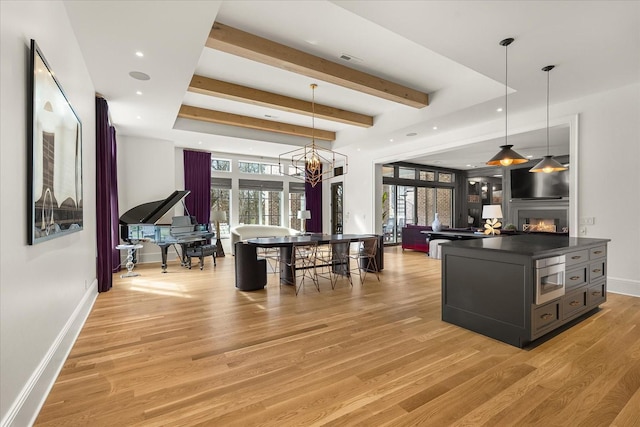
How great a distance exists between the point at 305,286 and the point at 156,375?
10.0ft

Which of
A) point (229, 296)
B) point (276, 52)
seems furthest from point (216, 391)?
point (276, 52)

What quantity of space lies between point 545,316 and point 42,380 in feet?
13.3

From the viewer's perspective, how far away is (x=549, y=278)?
2938 mm

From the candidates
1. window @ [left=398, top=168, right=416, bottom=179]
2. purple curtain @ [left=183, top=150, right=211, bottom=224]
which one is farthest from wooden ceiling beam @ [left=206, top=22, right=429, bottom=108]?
window @ [left=398, top=168, right=416, bottom=179]

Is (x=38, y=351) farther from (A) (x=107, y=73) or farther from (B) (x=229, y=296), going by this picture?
(A) (x=107, y=73)

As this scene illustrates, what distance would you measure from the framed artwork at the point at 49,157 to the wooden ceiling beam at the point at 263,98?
2.25 meters

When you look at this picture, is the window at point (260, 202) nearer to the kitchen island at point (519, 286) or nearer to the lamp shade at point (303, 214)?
the lamp shade at point (303, 214)

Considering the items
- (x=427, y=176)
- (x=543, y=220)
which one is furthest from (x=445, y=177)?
(x=543, y=220)

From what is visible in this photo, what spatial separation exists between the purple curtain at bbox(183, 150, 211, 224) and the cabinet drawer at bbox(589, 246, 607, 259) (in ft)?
27.1

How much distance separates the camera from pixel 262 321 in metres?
3.56

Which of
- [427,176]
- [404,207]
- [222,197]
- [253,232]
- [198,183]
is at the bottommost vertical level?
[253,232]

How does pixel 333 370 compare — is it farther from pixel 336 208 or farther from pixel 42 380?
pixel 336 208

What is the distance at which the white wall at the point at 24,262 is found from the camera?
5.16ft

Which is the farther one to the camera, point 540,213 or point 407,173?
point 407,173
